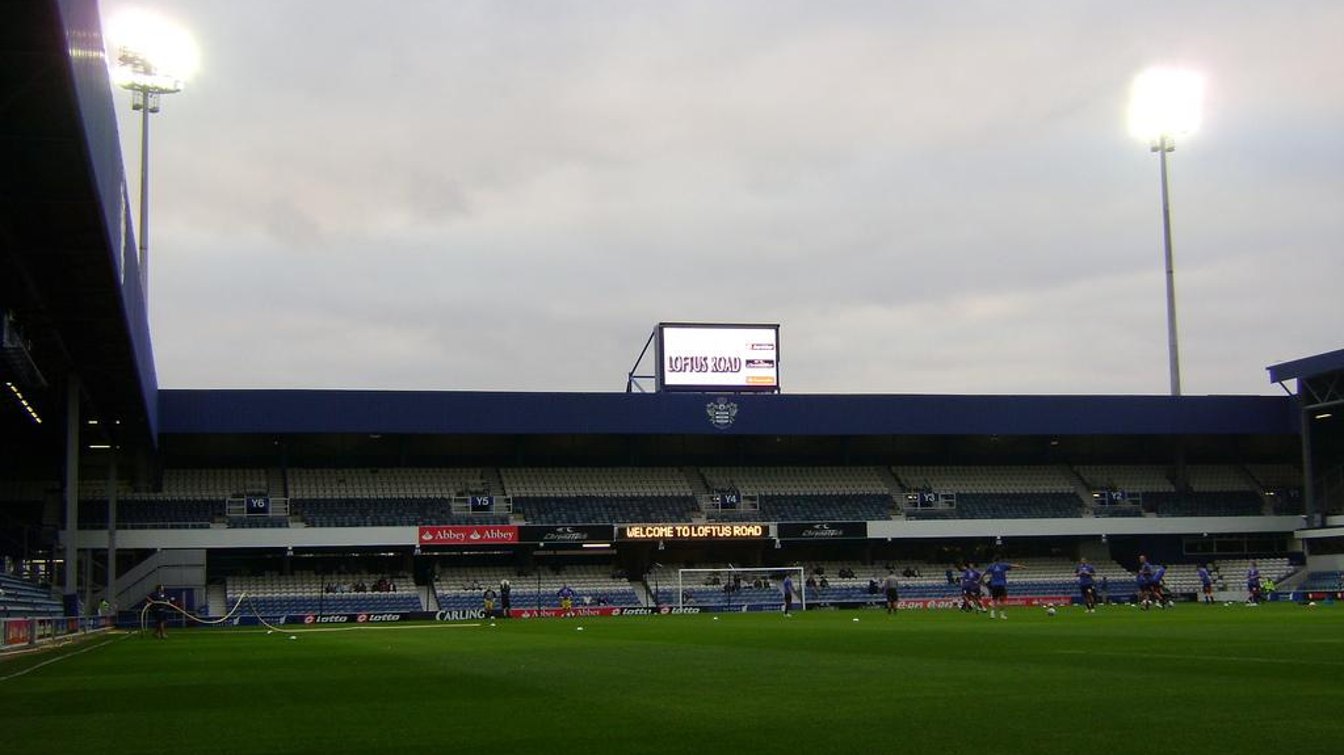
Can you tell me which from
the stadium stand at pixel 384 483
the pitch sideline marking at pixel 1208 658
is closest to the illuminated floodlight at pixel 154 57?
the stadium stand at pixel 384 483

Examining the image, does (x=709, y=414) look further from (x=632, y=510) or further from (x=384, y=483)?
(x=384, y=483)

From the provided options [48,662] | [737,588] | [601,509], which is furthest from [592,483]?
[48,662]

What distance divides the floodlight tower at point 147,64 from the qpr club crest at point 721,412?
83.5 feet

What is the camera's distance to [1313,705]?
10875 millimetres

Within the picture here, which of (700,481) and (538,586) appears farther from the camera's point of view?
(700,481)

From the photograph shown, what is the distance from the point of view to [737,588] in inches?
2375

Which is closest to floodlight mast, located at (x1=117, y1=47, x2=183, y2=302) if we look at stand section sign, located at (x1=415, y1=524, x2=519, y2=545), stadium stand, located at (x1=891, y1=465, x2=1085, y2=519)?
stand section sign, located at (x1=415, y1=524, x2=519, y2=545)

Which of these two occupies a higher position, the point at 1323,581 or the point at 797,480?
the point at 797,480

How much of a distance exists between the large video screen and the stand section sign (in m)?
11.1

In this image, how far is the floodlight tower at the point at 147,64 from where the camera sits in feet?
163

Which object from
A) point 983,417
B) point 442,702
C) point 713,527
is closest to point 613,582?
point 713,527

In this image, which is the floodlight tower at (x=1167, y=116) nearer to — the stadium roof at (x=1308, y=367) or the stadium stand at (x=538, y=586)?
the stadium roof at (x=1308, y=367)

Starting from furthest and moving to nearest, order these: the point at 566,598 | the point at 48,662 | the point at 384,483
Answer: the point at 384,483 < the point at 566,598 < the point at 48,662

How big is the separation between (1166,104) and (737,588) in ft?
100
